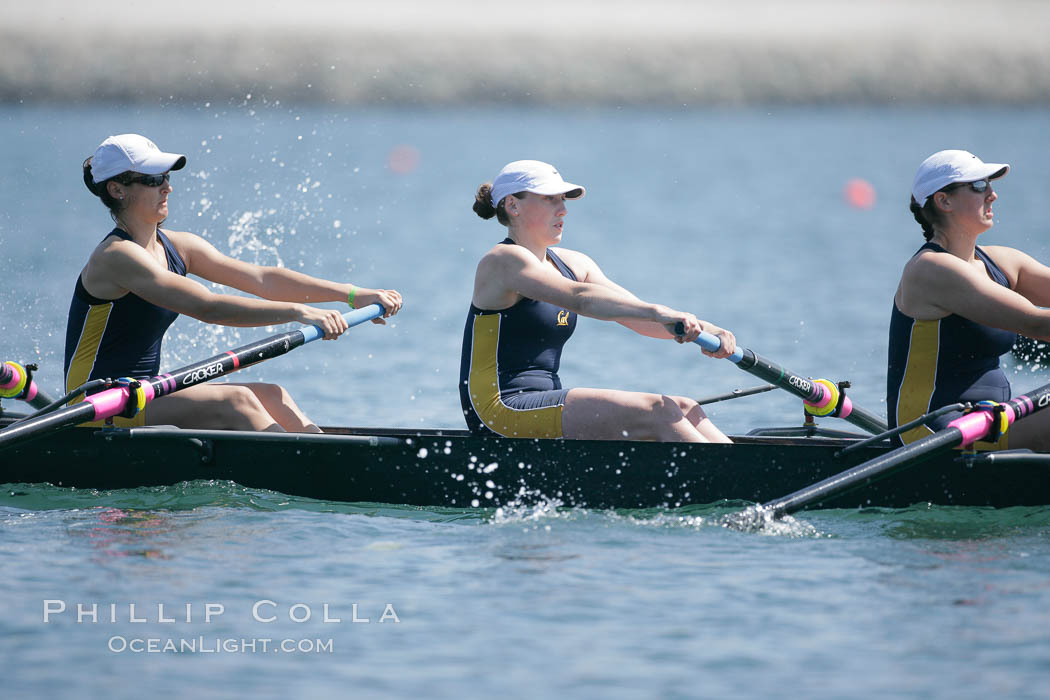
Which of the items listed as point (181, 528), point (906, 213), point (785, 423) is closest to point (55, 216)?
point (906, 213)

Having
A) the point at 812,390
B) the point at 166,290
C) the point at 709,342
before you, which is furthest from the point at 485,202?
the point at 812,390

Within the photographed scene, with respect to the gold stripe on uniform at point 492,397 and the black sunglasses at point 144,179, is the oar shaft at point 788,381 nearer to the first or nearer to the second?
the gold stripe on uniform at point 492,397

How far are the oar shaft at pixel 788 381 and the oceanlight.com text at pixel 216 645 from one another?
2.67 meters

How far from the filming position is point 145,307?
6.92 meters

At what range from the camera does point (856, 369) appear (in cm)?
1238

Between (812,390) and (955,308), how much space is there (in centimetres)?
133

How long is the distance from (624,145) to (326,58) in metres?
26.1

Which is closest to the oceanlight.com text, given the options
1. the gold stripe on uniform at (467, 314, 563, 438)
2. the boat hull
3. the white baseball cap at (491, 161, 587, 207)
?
the boat hull

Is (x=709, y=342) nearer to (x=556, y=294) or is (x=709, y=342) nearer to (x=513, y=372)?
(x=556, y=294)

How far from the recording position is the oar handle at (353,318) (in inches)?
275

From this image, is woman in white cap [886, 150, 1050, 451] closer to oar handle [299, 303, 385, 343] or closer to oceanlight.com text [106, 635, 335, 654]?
oar handle [299, 303, 385, 343]

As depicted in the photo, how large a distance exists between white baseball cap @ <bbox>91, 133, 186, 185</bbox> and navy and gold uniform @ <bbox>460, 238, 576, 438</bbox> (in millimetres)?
1646

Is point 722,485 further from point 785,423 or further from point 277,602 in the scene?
point 785,423

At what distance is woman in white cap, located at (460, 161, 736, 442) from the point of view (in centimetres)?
658
